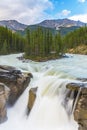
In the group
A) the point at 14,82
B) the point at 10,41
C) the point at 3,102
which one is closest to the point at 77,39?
the point at 10,41

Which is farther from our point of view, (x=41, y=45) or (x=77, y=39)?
(x=77, y=39)

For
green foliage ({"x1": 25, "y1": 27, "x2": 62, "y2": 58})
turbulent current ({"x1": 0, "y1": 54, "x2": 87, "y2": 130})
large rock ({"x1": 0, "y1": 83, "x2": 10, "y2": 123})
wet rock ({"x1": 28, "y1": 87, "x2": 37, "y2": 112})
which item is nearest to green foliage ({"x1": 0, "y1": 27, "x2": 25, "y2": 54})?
green foliage ({"x1": 25, "y1": 27, "x2": 62, "y2": 58})

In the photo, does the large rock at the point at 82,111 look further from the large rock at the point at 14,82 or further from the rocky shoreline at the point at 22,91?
the large rock at the point at 14,82

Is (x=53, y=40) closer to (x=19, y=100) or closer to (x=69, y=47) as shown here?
(x=69, y=47)

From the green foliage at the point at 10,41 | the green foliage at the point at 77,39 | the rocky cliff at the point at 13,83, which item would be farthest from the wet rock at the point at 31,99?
the green foliage at the point at 77,39

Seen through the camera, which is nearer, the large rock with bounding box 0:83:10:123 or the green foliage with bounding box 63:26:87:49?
the large rock with bounding box 0:83:10:123

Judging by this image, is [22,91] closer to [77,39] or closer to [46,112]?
[46,112]

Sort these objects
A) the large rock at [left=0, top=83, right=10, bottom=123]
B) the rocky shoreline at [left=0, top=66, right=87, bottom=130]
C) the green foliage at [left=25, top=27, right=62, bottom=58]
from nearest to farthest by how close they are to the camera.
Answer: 1. the rocky shoreline at [left=0, top=66, right=87, bottom=130]
2. the large rock at [left=0, top=83, right=10, bottom=123]
3. the green foliage at [left=25, top=27, right=62, bottom=58]

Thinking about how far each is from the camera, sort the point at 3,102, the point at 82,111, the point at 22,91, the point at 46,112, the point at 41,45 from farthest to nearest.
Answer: the point at 41,45
the point at 22,91
the point at 3,102
the point at 46,112
the point at 82,111

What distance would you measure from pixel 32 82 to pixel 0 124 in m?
8.72

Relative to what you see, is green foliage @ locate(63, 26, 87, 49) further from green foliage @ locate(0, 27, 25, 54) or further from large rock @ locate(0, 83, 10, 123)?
large rock @ locate(0, 83, 10, 123)

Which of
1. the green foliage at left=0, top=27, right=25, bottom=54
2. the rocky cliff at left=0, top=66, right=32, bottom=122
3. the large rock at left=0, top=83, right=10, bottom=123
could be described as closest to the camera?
the large rock at left=0, top=83, right=10, bottom=123

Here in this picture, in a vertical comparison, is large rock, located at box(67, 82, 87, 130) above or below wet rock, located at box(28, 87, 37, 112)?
Result: above

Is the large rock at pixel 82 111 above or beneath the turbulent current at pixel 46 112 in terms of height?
above
